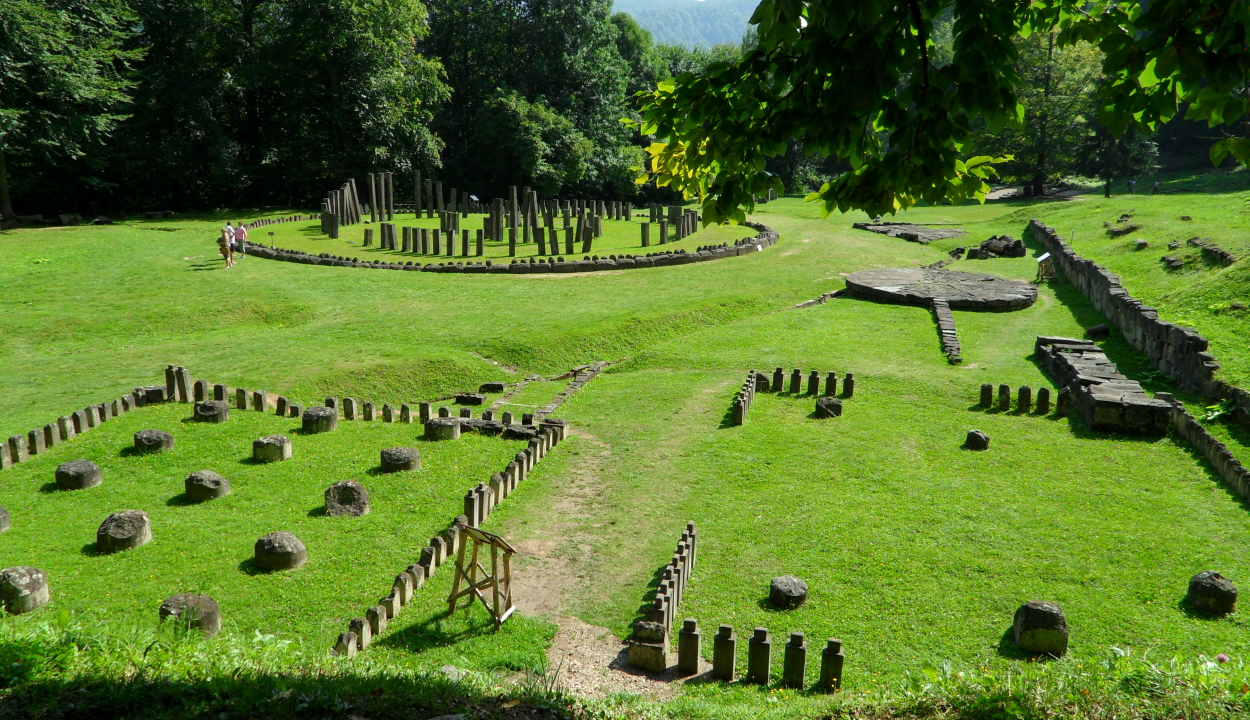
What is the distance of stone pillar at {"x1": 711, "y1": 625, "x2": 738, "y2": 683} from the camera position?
695 centimetres

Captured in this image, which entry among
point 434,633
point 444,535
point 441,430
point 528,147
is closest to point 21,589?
point 434,633

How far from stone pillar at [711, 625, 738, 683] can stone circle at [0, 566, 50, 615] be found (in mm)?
5957

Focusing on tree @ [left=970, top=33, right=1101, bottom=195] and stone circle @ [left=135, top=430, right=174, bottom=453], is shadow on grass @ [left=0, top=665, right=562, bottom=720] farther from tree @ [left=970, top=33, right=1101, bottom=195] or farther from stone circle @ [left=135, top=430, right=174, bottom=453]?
tree @ [left=970, top=33, right=1101, bottom=195]

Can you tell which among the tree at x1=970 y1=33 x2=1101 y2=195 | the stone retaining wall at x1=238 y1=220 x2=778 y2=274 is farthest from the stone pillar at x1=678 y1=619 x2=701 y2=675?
the tree at x1=970 y1=33 x2=1101 y2=195

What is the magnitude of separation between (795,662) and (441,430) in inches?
291

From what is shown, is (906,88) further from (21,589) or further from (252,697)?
(21,589)

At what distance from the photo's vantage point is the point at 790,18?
5.38 m

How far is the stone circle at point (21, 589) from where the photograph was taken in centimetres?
739

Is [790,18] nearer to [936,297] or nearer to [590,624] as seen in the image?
[590,624]

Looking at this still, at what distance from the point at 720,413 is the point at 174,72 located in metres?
37.8

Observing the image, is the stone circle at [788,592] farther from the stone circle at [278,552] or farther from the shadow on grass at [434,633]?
the stone circle at [278,552]

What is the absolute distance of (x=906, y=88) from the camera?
19.4ft

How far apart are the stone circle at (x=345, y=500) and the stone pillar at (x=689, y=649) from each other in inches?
182

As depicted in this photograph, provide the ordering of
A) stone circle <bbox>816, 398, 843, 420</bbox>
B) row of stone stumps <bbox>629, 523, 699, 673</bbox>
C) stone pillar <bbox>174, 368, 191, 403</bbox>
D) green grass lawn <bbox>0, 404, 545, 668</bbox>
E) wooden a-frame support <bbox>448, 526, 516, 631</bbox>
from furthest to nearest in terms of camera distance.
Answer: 1. stone circle <bbox>816, 398, 843, 420</bbox>
2. stone pillar <bbox>174, 368, 191, 403</bbox>
3. green grass lawn <bbox>0, 404, 545, 668</bbox>
4. wooden a-frame support <bbox>448, 526, 516, 631</bbox>
5. row of stone stumps <bbox>629, 523, 699, 673</bbox>
